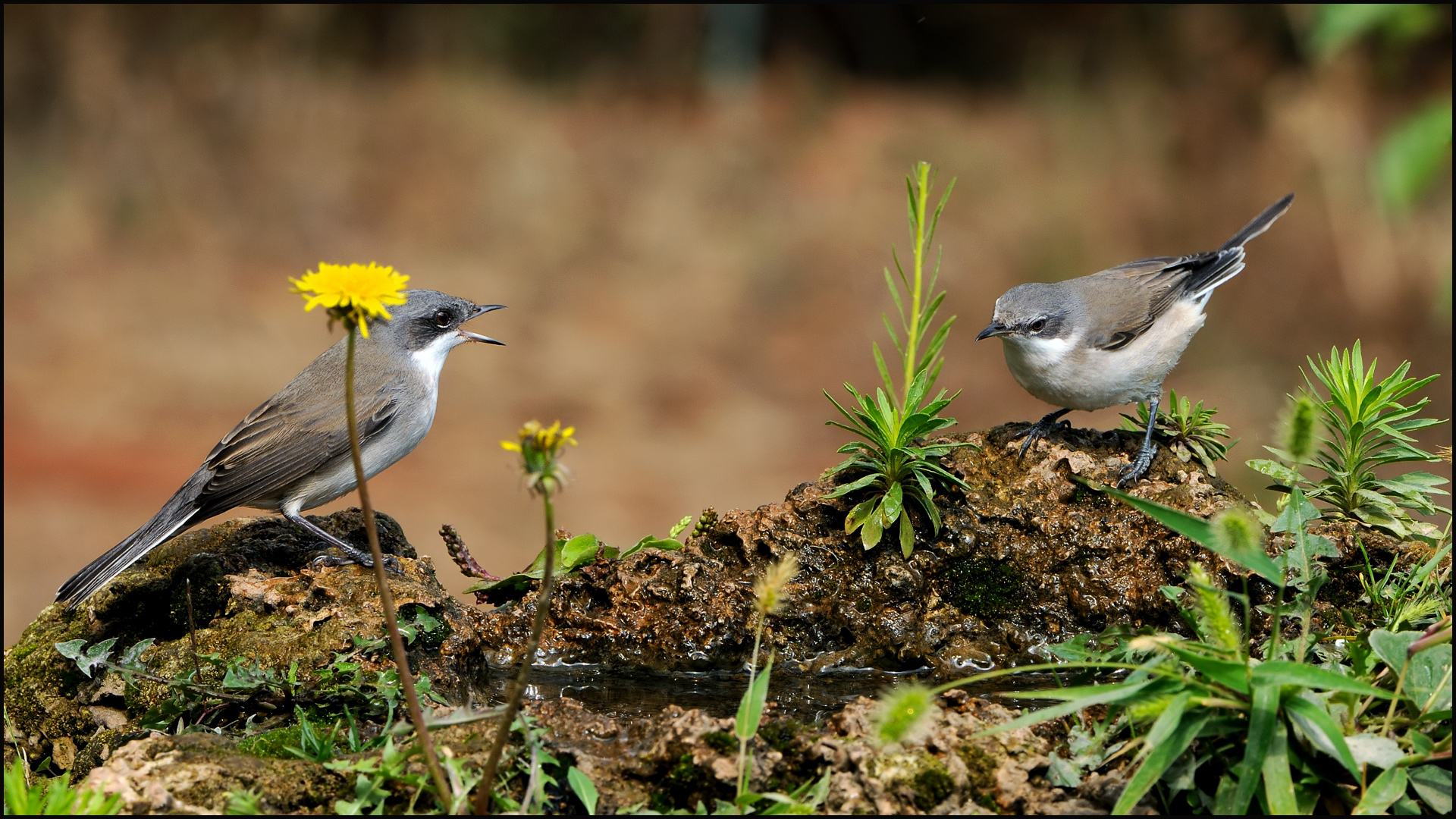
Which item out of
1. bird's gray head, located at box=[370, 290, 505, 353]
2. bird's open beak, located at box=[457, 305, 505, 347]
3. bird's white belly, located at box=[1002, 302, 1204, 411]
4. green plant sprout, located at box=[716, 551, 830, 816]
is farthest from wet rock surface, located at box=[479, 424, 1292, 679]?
bird's gray head, located at box=[370, 290, 505, 353]

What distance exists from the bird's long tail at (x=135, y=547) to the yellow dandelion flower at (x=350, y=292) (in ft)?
8.48

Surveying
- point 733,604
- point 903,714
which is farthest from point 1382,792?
point 733,604

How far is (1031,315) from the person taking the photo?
18.4 ft

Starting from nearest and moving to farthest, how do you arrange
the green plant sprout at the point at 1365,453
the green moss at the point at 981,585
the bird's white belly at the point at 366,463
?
the green plant sprout at the point at 1365,453
the green moss at the point at 981,585
the bird's white belly at the point at 366,463

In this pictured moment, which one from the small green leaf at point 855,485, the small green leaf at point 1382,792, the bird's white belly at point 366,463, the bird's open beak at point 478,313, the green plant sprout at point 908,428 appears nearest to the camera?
the small green leaf at point 1382,792

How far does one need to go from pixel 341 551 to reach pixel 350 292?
2799 millimetres

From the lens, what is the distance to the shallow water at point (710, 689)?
4.03 m

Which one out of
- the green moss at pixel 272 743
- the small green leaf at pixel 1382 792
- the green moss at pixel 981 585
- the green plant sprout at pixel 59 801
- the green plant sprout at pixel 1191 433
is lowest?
the small green leaf at pixel 1382 792

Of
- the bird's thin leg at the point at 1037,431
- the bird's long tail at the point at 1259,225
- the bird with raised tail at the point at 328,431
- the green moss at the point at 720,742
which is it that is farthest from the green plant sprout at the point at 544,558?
the bird's long tail at the point at 1259,225

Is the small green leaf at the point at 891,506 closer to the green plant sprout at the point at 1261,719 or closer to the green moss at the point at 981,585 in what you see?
the green moss at the point at 981,585

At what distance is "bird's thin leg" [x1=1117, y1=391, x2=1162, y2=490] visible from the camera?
15.2ft

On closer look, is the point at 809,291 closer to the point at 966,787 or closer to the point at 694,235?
the point at 694,235

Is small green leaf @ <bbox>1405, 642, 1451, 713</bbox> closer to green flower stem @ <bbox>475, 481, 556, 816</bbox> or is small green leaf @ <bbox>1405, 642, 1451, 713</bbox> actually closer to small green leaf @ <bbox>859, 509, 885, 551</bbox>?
small green leaf @ <bbox>859, 509, 885, 551</bbox>

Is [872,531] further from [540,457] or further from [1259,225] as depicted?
[1259,225]
